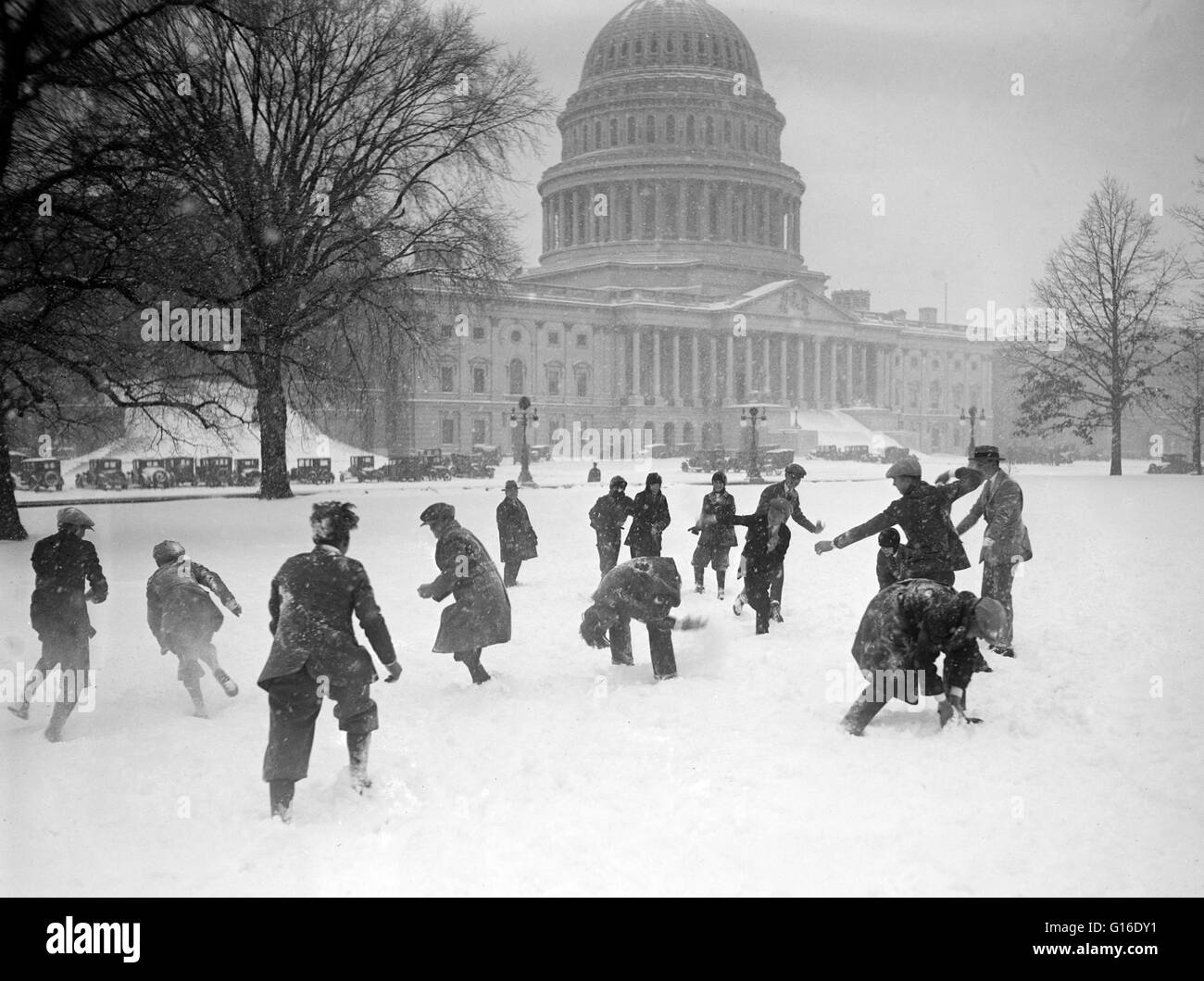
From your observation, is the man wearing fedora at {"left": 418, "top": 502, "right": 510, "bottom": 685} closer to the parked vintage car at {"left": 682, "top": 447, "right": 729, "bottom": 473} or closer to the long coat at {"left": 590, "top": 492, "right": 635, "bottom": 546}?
the long coat at {"left": 590, "top": 492, "right": 635, "bottom": 546}

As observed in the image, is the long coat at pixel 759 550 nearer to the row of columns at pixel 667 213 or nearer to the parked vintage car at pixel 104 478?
the parked vintage car at pixel 104 478

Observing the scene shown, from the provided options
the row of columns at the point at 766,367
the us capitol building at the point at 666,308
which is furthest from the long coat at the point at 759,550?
the row of columns at the point at 766,367

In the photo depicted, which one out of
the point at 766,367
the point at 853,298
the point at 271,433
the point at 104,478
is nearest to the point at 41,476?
the point at 104,478

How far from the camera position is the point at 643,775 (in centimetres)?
602

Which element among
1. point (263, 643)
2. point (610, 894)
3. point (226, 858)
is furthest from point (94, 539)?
point (610, 894)

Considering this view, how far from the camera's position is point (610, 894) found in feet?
14.3

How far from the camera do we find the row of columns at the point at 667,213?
87.6 meters

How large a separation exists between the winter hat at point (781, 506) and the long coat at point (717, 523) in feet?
5.17

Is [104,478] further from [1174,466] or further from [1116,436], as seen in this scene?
[1174,466]

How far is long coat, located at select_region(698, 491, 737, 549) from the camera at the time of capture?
12.6m

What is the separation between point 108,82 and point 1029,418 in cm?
3474

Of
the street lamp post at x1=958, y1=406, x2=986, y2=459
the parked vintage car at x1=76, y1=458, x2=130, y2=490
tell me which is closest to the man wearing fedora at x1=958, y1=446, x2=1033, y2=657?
the street lamp post at x1=958, y1=406, x2=986, y2=459

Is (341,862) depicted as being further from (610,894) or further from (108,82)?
(108,82)

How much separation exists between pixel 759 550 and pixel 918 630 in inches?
163
